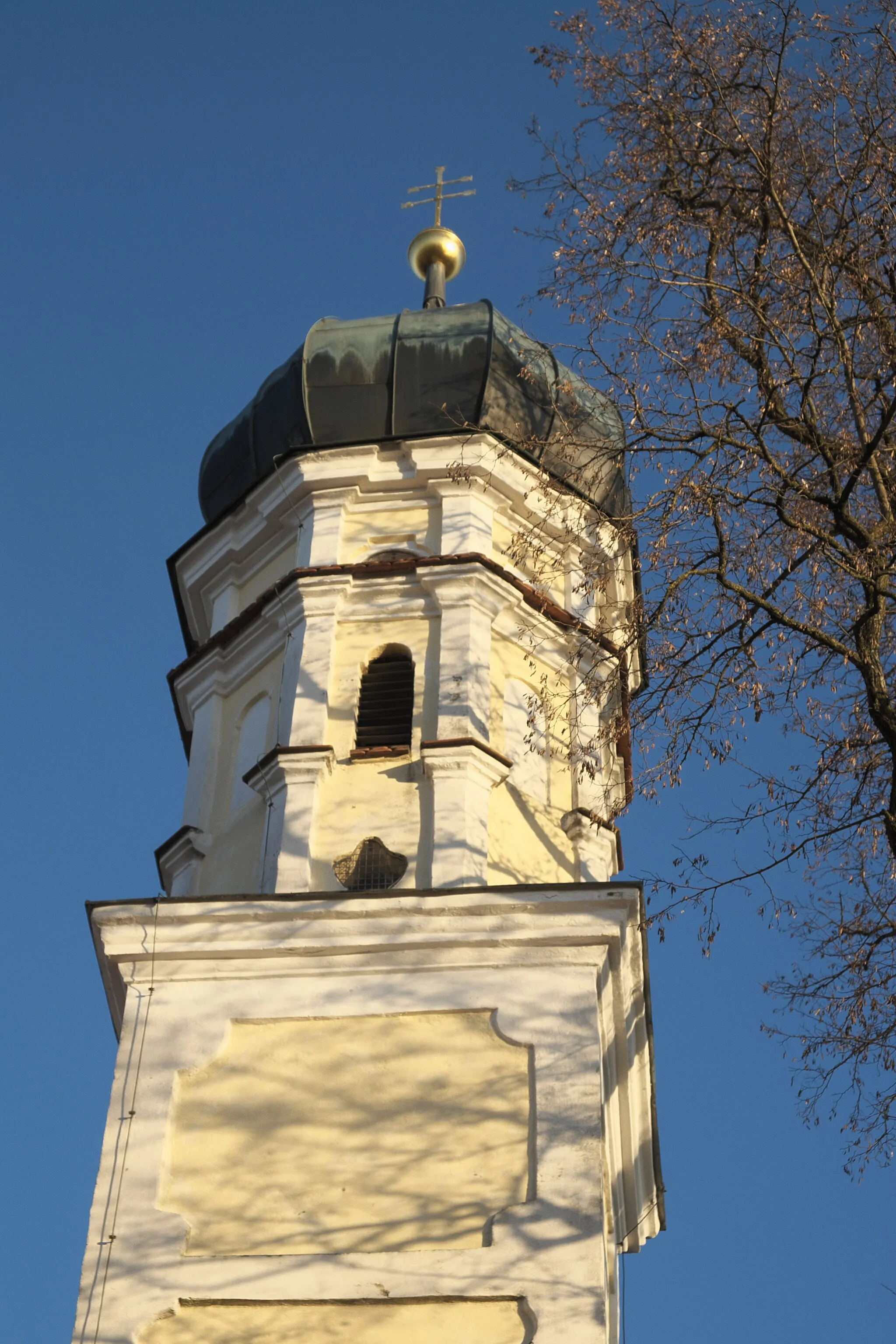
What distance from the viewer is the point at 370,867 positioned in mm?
13734

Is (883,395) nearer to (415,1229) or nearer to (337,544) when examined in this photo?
(415,1229)

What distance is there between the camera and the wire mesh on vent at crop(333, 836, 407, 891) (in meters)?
13.6

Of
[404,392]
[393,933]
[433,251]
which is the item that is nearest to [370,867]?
[393,933]

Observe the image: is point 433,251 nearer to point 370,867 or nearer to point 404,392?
point 404,392

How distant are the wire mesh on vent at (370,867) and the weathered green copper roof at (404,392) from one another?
369 cm

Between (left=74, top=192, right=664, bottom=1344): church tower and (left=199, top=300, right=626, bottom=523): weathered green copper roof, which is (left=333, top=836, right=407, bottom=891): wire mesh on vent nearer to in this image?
(left=74, top=192, right=664, bottom=1344): church tower

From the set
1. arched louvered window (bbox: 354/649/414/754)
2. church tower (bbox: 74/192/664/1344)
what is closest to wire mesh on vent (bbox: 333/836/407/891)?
church tower (bbox: 74/192/664/1344)

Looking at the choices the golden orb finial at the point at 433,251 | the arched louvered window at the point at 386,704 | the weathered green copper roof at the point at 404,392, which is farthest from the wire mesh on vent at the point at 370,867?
the golden orb finial at the point at 433,251

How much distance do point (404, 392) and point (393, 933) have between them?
17.3 ft

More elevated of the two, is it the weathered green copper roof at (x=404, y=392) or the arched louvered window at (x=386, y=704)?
the weathered green copper roof at (x=404, y=392)

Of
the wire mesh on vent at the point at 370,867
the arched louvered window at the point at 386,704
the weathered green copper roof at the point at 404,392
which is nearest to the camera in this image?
the wire mesh on vent at the point at 370,867

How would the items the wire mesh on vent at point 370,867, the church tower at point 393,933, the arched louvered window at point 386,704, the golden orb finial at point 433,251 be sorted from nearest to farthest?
the church tower at point 393,933 < the wire mesh on vent at point 370,867 < the arched louvered window at point 386,704 < the golden orb finial at point 433,251

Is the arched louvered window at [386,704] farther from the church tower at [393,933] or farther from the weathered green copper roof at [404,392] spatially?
the weathered green copper roof at [404,392]

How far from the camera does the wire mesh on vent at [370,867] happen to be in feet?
44.8
